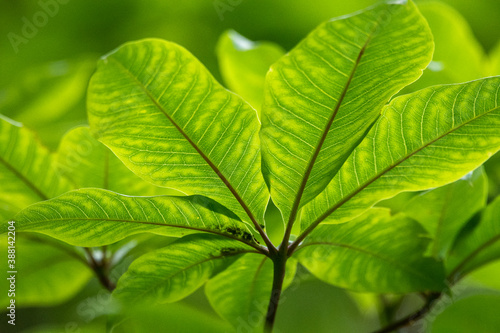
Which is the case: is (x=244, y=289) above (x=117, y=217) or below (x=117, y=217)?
below

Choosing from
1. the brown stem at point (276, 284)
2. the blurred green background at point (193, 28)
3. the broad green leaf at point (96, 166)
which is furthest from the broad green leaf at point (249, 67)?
the blurred green background at point (193, 28)

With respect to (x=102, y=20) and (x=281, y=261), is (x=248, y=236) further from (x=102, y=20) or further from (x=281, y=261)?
(x=102, y=20)

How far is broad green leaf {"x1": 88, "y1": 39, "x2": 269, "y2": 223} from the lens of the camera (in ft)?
1.61

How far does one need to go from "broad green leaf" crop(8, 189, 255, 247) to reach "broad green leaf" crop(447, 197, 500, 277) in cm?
36

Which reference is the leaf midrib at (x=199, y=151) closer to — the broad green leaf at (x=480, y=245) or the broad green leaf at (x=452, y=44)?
the broad green leaf at (x=480, y=245)

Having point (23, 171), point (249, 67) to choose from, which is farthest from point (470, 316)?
point (23, 171)

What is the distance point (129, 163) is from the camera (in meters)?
0.53

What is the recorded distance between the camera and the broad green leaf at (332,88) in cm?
43

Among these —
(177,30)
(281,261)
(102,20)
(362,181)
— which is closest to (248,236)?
(281,261)

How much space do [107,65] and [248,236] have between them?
0.83ft

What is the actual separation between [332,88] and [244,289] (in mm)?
315

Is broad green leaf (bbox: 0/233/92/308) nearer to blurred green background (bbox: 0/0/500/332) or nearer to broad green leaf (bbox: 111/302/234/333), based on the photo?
broad green leaf (bbox: 111/302/234/333)

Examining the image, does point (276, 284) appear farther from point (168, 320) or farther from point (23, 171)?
point (23, 171)

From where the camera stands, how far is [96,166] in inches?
28.8
